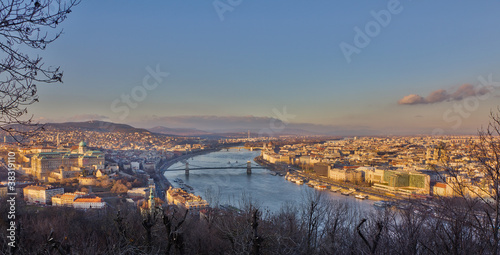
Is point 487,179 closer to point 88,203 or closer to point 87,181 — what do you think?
point 88,203

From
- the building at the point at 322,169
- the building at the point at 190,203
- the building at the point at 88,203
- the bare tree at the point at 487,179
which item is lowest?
the building at the point at 322,169

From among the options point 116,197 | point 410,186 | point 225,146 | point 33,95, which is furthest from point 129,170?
point 225,146

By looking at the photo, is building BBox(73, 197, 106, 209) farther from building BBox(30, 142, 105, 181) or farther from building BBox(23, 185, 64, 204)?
building BBox(30, 142, 105, 181)

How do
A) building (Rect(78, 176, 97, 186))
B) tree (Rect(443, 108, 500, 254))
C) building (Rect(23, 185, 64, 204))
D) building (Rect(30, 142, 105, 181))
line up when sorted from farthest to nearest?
building (Rect(30, 142, 105, 181)), building (Rect(78, 176, 97, 186)), building (Rect(23, 185, 64, 204)), tree (Rect(443, 108, 500, 254))

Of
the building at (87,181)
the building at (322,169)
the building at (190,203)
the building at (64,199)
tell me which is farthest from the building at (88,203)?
the building at (322,169)

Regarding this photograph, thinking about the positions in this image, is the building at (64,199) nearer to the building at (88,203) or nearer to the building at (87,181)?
the building at (88,203)

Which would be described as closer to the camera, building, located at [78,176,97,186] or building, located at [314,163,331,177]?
building, located at [78,176,97,186]

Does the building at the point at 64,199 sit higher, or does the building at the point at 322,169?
the building at the point at 64,199

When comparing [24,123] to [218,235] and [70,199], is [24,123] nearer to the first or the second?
[218,235]

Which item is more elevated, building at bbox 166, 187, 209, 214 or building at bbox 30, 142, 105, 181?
building at bbox 30, 142, 105, 181

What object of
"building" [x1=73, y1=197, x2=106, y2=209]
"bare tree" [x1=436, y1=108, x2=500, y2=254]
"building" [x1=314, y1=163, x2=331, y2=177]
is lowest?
"building" [x1=314, y1=163, x2=331, y2=177]

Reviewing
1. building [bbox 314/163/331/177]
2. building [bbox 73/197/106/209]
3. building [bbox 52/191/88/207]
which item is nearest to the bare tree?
building [bbox 73/197/106/209]

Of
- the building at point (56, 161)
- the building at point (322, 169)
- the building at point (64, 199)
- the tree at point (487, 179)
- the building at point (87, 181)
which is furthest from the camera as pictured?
the building at point (322, 169)
